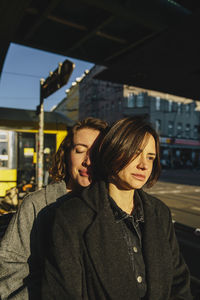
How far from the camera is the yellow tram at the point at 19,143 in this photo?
7.65m

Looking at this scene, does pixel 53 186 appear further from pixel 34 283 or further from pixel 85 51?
pixel 85 51

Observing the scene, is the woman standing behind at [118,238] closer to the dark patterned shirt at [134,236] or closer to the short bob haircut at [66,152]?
the dark patterned shirt at [134,236]

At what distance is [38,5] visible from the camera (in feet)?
26.8

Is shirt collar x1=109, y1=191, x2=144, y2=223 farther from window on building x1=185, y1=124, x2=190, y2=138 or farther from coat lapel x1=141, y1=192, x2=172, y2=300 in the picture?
window on building x1=185, y1=124, x2=190, y2=138

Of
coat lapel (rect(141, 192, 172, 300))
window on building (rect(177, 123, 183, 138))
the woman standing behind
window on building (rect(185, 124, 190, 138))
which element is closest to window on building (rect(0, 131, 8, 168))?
the woman standing behind

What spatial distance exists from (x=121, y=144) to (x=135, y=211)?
42 cm

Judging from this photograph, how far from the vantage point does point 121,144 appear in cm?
130

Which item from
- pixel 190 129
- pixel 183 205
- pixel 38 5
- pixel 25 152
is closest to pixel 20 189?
pixel 25 152

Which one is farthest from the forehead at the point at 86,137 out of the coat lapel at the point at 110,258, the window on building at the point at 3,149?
the window on building at the point at 3,149

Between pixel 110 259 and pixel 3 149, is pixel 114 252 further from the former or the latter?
pixel 3 149

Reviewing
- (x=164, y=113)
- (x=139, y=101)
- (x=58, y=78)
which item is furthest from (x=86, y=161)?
(x=164, y=113)

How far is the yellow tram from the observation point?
7652mm

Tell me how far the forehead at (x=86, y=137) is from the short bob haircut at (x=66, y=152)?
0.11ft

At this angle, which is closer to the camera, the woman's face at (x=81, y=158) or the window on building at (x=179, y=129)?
the woman's face at (x=81, y=158)
